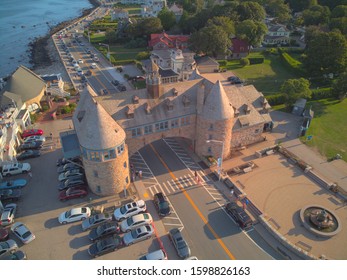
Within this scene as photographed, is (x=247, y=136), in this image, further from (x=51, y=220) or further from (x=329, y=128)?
(x=51, y=220)

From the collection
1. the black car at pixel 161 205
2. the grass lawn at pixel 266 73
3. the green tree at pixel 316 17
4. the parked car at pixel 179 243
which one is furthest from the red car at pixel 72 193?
the green tree at pixel 316 17

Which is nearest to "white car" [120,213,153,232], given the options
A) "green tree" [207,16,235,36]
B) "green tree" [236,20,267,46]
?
"green tree" [236,20,267,46]

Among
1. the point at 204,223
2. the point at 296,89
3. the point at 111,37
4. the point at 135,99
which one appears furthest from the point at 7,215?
the point at 111,37

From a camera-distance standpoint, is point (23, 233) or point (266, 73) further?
point (266, 73)

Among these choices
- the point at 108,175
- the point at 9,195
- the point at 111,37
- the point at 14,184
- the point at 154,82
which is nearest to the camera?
the point at 108,175

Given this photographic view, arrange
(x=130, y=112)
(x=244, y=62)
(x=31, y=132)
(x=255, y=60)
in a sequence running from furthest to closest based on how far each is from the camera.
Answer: (x=255, y=60), (x=244, y=62), (x=31, y=132), (x=130, y=112)

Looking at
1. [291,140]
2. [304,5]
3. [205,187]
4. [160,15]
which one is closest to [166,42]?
[160,15]
